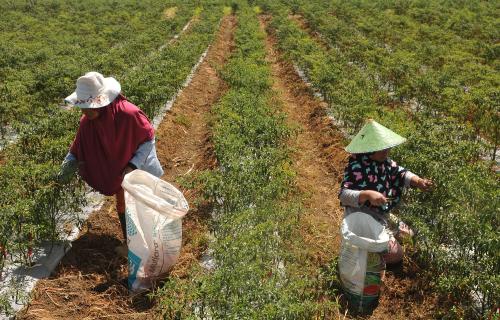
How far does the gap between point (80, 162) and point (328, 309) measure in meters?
2.48

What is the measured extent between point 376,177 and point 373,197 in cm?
43

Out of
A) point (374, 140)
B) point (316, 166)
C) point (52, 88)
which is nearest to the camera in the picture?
point (374, 140)

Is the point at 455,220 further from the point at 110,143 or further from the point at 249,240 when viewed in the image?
the point at 110,143

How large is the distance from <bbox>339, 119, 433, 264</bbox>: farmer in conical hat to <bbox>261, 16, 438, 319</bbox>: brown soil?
12.8 inches

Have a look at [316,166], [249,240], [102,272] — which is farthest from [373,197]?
[316,166]

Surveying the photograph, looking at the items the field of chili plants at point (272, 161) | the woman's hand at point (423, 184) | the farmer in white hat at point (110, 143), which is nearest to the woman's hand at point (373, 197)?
the field of chili plants at point (272, 161)

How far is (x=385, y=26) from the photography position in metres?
17.8

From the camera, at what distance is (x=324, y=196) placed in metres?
5.93

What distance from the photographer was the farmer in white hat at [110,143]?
4035 mm

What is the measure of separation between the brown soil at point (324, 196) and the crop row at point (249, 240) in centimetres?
31

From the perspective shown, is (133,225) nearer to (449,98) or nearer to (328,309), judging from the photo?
(328,309)

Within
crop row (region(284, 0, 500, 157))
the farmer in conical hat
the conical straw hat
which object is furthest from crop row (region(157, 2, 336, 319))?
crop row (region(284, 0, 500, 157))

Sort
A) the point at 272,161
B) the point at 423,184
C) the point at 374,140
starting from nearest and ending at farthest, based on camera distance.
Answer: the point at 374,140 < the point at 423,184 < the point at 272,161

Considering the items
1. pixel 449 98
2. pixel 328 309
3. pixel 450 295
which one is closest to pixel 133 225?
pixel 328 309
